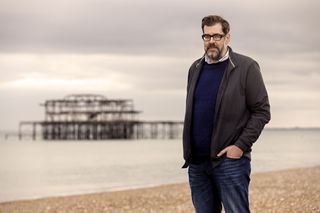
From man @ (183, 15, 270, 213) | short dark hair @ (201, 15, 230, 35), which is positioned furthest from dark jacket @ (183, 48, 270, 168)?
short dark hair @ (201, 15, 230, 35)

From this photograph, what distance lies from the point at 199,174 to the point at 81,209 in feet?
31.3

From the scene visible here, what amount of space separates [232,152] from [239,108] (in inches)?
9.2

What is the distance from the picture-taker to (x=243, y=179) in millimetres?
3291

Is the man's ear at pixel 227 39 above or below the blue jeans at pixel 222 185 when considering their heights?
above

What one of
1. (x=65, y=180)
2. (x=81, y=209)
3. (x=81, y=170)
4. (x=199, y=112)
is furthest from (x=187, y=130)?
(x=81, y=170)

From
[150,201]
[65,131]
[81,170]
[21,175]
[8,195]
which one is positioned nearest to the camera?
A: [150,201]

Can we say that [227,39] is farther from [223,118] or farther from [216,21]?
[223,118]

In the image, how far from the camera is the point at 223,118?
3260mm

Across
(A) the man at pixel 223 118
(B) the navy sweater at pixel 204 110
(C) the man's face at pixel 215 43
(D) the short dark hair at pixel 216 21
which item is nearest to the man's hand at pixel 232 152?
(A) the man at pixel 223 118

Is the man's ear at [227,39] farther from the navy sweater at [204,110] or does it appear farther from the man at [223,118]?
the navy sweater at [204,110]

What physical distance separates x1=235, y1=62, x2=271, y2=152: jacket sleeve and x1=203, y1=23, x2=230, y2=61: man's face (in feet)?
0.57

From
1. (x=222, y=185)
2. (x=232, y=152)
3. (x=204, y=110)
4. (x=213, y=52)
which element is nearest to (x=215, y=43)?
(x=213, y=52)

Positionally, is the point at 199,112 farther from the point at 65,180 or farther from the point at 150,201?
the point at 65,180

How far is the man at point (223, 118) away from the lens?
128 inches
